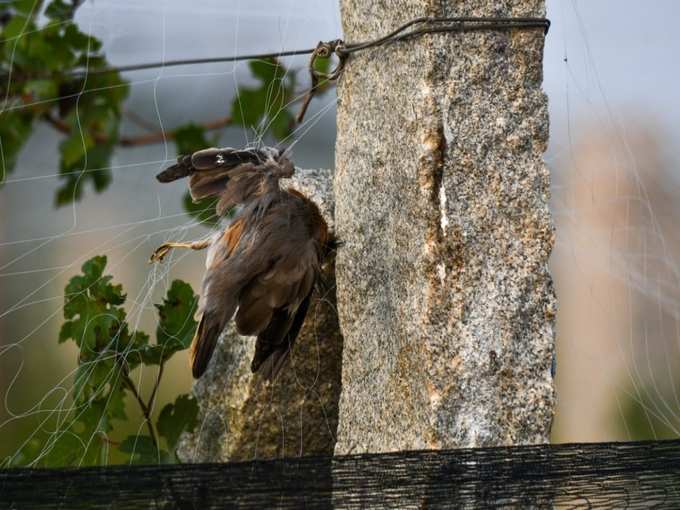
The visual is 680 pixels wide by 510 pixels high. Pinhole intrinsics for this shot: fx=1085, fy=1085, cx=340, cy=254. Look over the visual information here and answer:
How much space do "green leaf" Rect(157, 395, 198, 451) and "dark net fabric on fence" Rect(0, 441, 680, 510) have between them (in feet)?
2.03

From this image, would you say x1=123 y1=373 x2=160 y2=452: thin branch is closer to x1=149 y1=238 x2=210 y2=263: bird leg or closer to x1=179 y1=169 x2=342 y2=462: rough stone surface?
x1=179 y1=169 x2=342 y2=462: rough stone surface

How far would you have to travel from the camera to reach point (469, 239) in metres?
1.40

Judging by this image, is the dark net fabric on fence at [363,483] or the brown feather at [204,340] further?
the brown feather at [204,340]

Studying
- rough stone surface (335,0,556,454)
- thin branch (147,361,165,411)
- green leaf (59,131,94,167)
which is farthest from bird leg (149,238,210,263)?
green leaf (59,131,94,167)

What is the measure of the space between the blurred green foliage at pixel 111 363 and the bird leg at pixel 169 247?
129 mm

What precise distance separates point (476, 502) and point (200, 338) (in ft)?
1.65

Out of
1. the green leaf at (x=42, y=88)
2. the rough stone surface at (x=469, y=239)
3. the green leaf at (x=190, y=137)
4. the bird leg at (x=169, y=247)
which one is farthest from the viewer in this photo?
the green leaf at (x=190, y=137)

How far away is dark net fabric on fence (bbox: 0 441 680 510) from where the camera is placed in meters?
1.24

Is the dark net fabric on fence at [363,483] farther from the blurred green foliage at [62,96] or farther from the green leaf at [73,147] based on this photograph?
the green leaf at [73,147]

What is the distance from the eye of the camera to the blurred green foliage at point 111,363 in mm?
1827

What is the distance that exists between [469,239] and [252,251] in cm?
35

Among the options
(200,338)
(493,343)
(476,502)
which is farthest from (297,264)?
(476,502)

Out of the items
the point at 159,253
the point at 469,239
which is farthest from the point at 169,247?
the point at 469,239

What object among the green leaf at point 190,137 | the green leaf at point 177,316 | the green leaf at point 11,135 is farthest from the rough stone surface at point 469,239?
the green leaf at point 11,135
